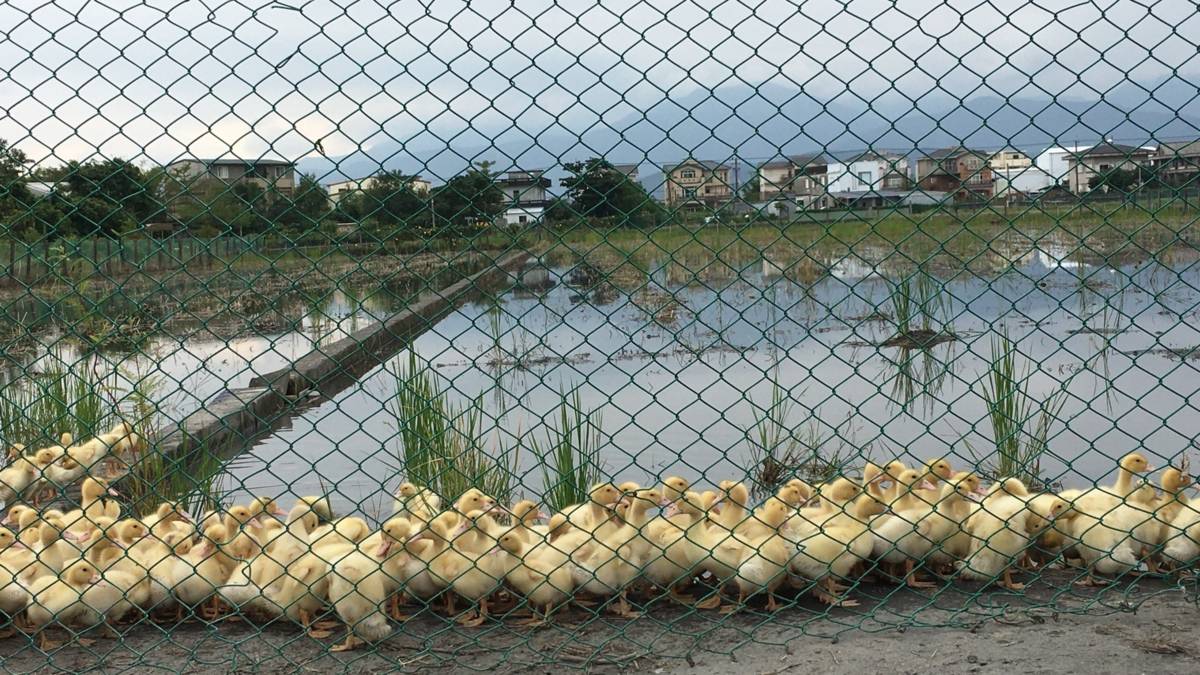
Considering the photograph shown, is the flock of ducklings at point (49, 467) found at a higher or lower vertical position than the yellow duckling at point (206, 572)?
higher

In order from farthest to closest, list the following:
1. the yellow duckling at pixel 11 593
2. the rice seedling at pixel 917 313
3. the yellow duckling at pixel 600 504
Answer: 1. the rice seedling at pixel 917 313
2. the yellow duckling at pixel 600 504
3. the yellow duckling at pixel 11 593

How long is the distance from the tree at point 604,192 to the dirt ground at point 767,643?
43.8 inches

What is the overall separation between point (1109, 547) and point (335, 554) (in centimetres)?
223

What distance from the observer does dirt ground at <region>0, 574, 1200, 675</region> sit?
3.41m

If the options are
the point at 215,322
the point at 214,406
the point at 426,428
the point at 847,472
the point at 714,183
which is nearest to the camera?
the point at 714,183

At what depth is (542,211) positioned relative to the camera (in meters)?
3.51

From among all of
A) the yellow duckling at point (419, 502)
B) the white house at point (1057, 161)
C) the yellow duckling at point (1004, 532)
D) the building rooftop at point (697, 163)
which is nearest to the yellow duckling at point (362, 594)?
the yellow duckling at point (419, 502)

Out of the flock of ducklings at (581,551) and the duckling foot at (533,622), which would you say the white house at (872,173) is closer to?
the flock of ducklings at (581,551)

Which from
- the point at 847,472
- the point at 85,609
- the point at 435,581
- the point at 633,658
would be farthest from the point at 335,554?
the point at 847,472

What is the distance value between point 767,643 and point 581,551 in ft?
2.22

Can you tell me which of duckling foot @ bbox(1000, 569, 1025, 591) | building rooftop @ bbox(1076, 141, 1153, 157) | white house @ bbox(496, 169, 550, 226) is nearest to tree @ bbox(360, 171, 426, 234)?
white house @ bbox(496, 169, 550, 226)

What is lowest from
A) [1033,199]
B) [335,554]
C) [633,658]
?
[633,658]

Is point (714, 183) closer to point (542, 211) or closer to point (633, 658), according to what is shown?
point (542, 211)

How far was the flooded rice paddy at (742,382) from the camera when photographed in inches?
167
